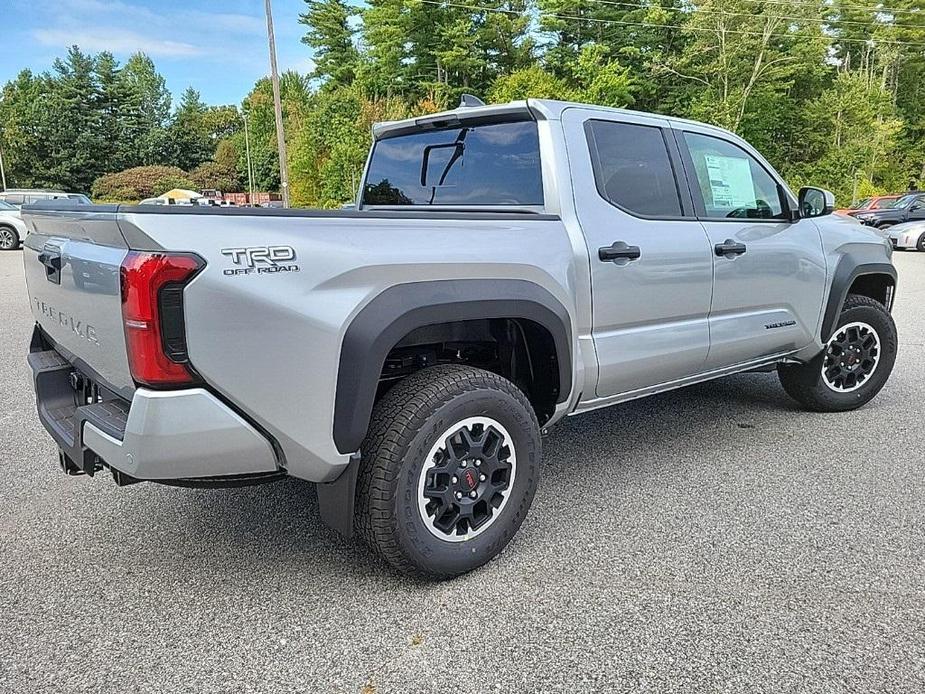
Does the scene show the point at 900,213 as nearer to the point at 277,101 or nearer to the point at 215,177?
the point at 277,101

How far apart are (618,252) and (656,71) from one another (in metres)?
38.2

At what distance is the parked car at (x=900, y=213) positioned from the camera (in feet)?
68.9

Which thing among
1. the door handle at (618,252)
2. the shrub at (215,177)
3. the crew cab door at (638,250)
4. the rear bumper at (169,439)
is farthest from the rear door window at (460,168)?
the shrub at (215,177)

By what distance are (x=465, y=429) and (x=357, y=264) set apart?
76cm

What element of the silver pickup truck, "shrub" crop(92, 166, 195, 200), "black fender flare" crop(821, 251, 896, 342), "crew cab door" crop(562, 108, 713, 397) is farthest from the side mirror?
"shrub" crop(92, 166, 195, 200)

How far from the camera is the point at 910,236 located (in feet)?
61.5

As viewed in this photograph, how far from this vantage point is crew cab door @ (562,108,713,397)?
124 inches

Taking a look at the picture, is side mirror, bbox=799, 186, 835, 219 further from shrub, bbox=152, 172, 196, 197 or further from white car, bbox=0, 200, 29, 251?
shrub, bbox=152, 172, 196, 197

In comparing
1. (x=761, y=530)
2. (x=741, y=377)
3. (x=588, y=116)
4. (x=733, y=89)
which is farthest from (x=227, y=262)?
(x=733, y=89)

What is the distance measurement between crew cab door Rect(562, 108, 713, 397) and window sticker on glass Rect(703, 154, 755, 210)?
1.04 feet

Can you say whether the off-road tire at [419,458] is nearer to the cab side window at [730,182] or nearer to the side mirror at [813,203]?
the cab side window at [730,182]

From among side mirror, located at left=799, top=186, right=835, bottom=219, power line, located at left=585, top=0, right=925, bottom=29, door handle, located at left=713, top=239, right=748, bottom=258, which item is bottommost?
door handle, located at left=713, top=239, right=748, bottom=258

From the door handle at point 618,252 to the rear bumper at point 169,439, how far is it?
168 centimetres

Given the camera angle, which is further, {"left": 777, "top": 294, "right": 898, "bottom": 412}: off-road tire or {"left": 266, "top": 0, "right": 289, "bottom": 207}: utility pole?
{"left": 266, "top": 0, "right": 289, "bottom": 207}: utility pole
